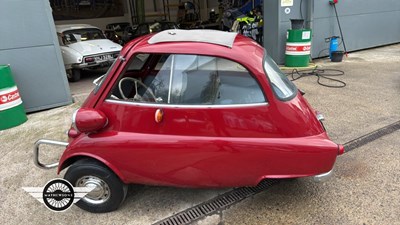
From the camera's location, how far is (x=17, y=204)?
9.03 ft

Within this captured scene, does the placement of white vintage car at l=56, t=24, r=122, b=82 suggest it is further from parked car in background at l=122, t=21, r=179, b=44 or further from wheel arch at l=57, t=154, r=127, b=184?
wheel arch at l=57, t=154, r=127, b=184

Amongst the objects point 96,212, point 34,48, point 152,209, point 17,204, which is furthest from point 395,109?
point 34,48

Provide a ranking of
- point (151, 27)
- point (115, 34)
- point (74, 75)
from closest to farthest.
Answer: point (74, 75) → point (151, 27) → point (115, 34)

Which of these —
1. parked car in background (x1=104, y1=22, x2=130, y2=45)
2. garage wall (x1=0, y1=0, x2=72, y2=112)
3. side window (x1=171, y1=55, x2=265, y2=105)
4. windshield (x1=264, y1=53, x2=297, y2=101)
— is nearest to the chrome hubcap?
side window (x1=171, y1=55, x2=265, y2=105)

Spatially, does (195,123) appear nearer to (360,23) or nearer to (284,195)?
(284,195)

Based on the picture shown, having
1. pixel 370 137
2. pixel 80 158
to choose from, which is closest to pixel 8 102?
pixel 80 158

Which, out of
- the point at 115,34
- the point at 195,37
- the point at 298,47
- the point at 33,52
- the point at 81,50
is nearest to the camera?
the point at 195,37

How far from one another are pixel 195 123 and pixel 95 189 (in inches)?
41.6

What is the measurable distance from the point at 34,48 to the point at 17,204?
3302 mm

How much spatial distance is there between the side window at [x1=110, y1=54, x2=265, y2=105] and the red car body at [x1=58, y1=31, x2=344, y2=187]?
6 centimetres

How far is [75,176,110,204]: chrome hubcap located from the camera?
2.43 metres

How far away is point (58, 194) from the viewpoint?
7.48 feet

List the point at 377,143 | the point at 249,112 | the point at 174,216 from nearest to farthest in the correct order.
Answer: the point at 249,112, the point at 174,216, the point at 377,143

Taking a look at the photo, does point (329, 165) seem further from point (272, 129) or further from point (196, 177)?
point (196, 177)
